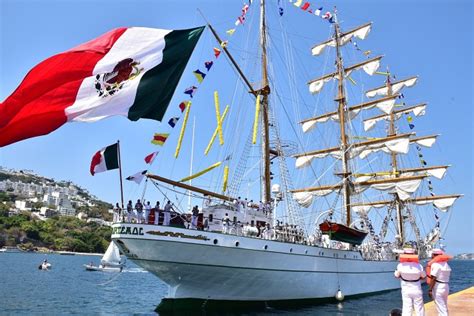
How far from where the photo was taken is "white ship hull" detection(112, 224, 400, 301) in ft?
57.3

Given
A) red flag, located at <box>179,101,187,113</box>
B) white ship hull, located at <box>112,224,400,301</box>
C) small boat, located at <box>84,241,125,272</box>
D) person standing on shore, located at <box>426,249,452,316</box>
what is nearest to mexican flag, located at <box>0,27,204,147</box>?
red flag, located at <box>179,101,187,113</box>

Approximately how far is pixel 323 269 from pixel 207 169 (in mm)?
9984

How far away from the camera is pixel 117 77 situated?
553 inches

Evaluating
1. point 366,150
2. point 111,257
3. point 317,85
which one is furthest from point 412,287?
point 111,257

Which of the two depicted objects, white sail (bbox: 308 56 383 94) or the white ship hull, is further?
white sail (bbox: 308 56 383 94)

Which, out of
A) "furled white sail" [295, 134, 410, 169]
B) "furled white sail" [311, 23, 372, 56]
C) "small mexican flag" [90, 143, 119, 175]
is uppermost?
"furled white sail" [311, 23, 372, 56]

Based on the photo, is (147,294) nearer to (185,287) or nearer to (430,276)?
(185,287)

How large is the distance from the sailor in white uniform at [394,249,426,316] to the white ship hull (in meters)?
11.1

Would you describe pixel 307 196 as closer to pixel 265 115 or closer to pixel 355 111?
pixel 355 111

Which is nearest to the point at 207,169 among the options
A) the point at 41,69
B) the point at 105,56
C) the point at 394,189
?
the point at 105,56

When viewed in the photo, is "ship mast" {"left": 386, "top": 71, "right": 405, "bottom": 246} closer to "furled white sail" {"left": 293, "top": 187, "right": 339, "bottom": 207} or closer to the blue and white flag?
"furled white sail" {"left": 293, "top": 187, "right": 339, "bottom": 207}

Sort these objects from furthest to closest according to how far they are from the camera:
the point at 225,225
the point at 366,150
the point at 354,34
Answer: the point at 354,34 → the point at 366,150 → the point at 225,225

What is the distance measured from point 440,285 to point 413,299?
69cm

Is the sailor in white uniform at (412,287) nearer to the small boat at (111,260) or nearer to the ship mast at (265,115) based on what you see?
the ship mast at (265,115)
